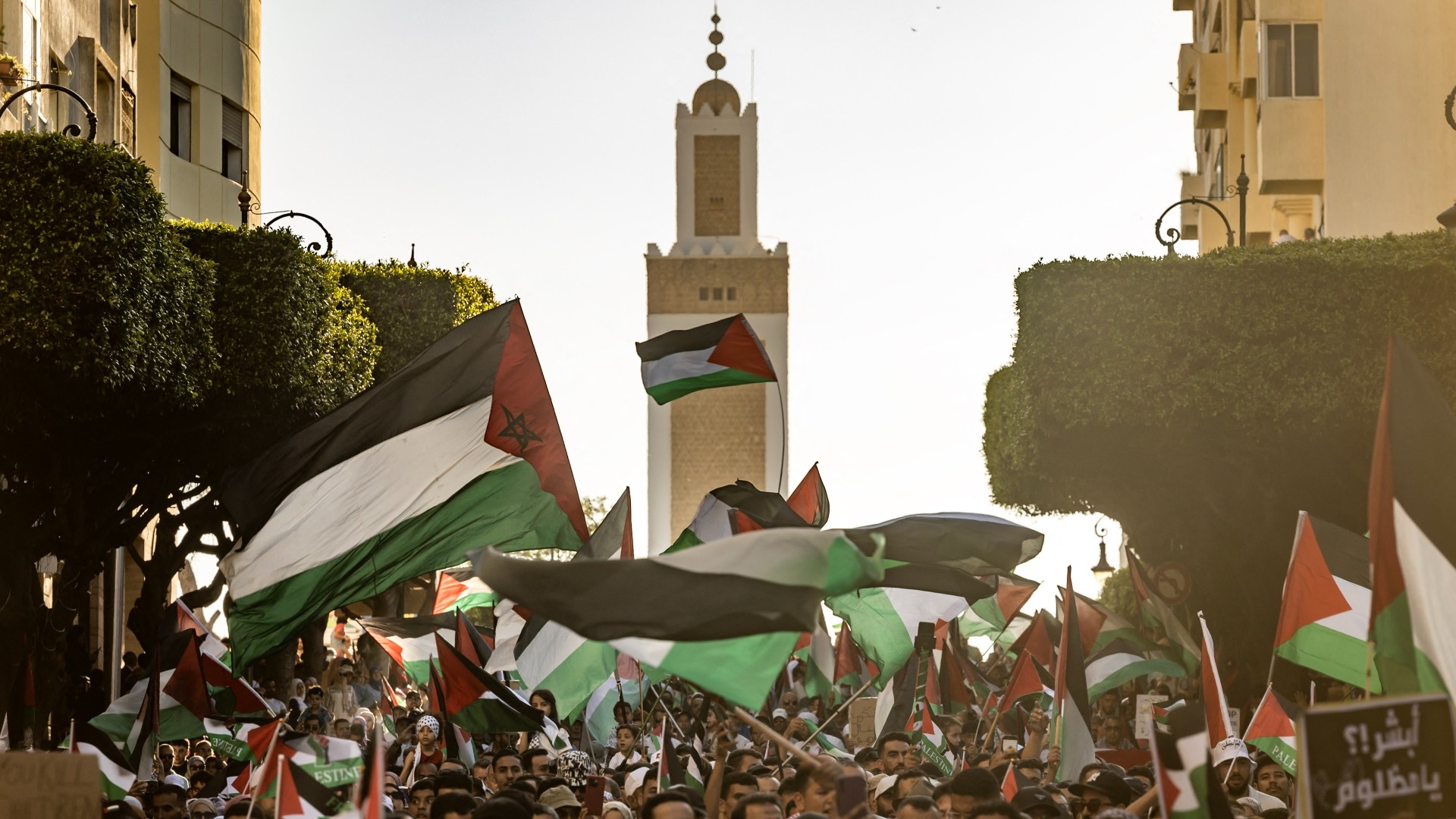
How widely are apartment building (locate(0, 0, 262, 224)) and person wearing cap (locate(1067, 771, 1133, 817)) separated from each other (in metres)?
20.9

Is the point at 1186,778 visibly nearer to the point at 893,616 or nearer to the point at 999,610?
the point at 893,616

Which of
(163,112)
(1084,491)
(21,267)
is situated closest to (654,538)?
(163,112)

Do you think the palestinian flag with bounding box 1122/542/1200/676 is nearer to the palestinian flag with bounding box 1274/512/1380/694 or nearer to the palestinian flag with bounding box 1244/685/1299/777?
the palestinian flag with bounding box 1244/685/1299/777

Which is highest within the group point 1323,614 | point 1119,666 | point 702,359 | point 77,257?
point 77,257

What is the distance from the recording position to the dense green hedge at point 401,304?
30.7 meters

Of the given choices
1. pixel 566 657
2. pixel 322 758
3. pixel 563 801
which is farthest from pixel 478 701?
pixel 322 758

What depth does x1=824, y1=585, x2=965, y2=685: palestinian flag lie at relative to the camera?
50.3 feet

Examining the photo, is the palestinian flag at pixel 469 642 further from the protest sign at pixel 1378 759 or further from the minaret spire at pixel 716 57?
the minaret spire at pixel 716 57

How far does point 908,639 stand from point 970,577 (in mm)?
2385

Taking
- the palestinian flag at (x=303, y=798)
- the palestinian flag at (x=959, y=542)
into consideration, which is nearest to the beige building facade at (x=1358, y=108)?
the palestinian flag at (x=959, y=542)

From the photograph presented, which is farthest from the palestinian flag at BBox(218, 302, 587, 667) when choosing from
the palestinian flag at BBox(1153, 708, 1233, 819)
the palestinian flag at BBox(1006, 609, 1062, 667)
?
the palestinian flag at BBox(1006, 609, 1062, 667)

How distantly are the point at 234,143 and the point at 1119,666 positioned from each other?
1049 inches

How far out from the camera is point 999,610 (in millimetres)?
22328

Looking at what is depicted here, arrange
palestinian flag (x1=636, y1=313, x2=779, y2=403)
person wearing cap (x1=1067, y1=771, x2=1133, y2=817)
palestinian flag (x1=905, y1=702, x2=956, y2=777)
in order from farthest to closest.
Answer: palestinian flag (x1=905, y1=702, x2=956, y2=777)
palestinian flag (x1=636, y1=313, x2=779, y2=403)
person wearing cap (x1=1067, y1=771, x2=1133, y2=817)
